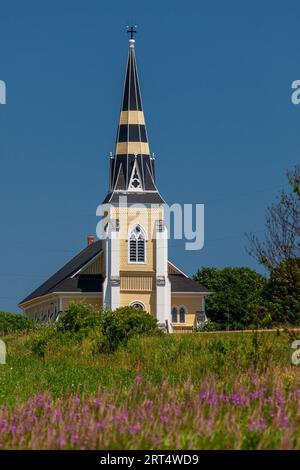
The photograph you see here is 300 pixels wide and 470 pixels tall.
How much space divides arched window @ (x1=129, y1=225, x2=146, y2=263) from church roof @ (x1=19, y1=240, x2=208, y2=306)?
3213 mm

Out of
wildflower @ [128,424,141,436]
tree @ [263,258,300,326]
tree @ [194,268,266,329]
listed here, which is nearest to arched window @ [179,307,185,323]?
tree @ [194,268,266,329]

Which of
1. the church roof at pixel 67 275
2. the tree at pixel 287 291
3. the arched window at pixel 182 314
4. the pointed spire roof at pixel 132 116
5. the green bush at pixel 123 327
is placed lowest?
the tree at pixel 287 291

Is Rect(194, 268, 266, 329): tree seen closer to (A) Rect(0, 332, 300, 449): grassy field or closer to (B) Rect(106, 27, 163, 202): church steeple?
(B) Rect(106, 27, 163, 202): church steeple

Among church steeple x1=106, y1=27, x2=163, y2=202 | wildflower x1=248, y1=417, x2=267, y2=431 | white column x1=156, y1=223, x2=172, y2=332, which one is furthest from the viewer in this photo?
church steeple x1=106, y1=27, x2=163, y2=202

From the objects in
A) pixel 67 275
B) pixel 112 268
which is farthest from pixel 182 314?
pixel 67 275

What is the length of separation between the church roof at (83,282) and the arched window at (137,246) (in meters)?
3.21

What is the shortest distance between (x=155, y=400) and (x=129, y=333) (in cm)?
1961

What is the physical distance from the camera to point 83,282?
99250mm

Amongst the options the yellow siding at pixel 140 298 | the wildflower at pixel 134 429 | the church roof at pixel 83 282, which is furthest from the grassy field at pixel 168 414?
the church roof at pixel 83 282

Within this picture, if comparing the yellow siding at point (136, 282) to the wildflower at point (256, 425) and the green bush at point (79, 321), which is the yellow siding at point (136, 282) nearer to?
the green bush at point (79, 321)

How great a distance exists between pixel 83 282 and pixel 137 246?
5.22 meters

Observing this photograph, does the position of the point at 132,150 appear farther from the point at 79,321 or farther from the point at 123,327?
the point at 123,327

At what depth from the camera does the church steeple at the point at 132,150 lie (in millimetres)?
99250

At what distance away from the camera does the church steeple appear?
9925 centimetres
